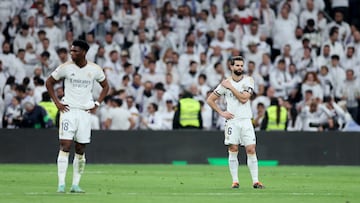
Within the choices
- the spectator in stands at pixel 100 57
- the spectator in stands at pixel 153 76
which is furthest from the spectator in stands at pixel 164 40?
the spectator in stands at pixel 100 57

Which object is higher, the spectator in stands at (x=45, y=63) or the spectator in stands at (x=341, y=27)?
the spectator in stands at (x=341, y=27)

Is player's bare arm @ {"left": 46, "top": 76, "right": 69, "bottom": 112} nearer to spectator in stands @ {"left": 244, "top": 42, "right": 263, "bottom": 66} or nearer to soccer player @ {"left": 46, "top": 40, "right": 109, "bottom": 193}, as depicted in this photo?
soccer player @ {"left": 46, "top": 40, "right": 109, "bottom": 193}

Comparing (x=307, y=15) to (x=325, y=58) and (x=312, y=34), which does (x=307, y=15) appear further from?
(x=325, y=58)

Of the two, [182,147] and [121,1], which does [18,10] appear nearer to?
[121,1]

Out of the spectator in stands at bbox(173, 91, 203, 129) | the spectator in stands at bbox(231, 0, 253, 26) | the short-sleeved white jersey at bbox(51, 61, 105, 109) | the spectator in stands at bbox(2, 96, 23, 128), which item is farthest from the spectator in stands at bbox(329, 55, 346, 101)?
the short-sleeved white jersey at bbox(51, 61, 105, 109)

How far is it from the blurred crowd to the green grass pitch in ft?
8.09

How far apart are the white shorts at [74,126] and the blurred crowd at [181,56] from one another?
13000mm

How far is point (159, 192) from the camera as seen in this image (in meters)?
17.8

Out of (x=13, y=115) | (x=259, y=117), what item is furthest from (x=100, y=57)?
(x=259, y=117)

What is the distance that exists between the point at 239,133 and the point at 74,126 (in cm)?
367

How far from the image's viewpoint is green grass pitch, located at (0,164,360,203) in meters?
16.3

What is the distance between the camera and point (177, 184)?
→ 2038 cm

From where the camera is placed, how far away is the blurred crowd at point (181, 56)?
103 feet

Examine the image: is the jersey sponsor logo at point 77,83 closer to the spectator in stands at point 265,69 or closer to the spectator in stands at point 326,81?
the spectator in stands at point 265,69
